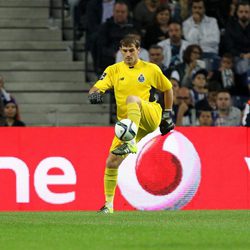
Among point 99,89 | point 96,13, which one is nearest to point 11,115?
point 96,13

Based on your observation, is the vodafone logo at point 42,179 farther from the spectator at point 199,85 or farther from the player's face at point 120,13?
the player's face at point 120,13

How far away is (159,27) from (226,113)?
300 cm

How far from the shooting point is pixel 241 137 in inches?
752

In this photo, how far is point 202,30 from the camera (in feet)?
75.3

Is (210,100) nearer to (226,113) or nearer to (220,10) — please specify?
(226,113)

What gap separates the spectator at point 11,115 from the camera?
20422 mm

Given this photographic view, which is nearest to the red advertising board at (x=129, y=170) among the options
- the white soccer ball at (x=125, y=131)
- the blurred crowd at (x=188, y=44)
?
the blurred crowd at (x=188, y=44)

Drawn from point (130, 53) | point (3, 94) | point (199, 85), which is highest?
point (130, 53)

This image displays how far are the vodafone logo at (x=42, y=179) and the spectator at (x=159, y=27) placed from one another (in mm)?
5037

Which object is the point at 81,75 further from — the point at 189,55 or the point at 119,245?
the point at 119,245

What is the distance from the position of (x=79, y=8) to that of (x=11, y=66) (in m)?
2.19

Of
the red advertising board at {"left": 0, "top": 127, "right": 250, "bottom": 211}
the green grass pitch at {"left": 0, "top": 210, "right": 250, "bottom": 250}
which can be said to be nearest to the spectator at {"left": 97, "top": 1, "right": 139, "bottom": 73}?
the red advertising board at {"left": 0, "top": 127, "right": 250, "bottom": 211}

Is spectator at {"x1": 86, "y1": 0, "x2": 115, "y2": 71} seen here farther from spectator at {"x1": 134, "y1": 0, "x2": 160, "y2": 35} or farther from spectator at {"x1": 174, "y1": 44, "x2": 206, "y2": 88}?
spectator at {"x1": 174, "y1": 44, "x2": 206, "y2": 88}

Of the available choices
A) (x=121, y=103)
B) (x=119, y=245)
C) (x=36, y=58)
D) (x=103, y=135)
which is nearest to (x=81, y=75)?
(x=36, y=58)
